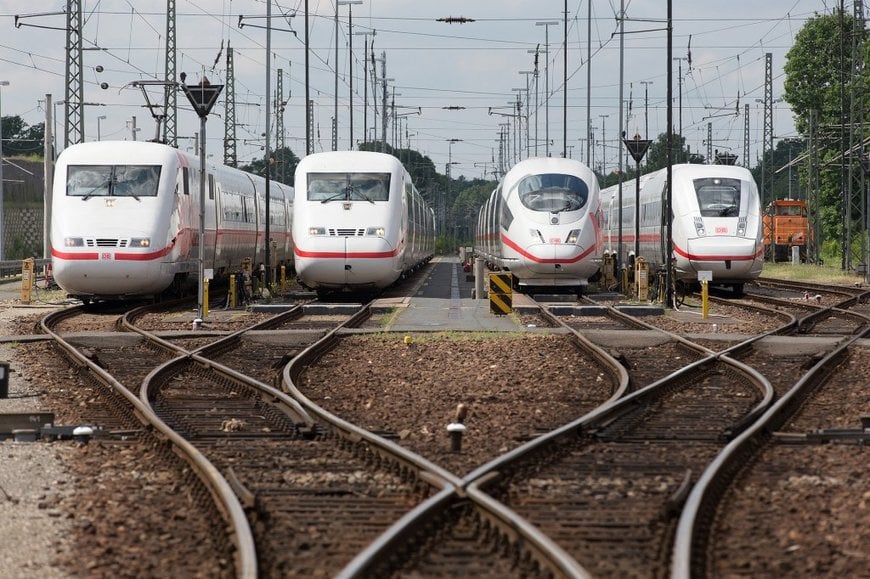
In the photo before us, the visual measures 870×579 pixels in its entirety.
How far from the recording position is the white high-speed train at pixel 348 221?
93.4 ft

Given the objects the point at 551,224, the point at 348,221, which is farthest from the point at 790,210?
the point at 348,221

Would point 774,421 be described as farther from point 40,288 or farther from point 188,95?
point 40,288

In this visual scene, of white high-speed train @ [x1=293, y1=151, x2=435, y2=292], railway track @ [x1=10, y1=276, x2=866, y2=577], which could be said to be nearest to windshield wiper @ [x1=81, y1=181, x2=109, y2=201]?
white high-speed train @ [x1=293, y1=151, x2=435, y2=292]

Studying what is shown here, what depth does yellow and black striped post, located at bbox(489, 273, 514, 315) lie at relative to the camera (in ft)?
80.2

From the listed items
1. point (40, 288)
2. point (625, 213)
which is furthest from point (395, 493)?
point (625, 213)

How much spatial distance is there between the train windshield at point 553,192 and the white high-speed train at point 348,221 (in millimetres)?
3040

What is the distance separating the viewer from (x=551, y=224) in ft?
101

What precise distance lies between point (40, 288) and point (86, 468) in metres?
30.3

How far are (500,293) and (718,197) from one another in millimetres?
10787

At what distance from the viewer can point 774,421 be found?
11125 millimetres

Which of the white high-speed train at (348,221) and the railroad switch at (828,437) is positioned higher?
the white high-speed train at (348,221)

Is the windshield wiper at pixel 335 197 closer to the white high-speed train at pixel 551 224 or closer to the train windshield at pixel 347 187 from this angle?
the train windshield at pixel 347 187

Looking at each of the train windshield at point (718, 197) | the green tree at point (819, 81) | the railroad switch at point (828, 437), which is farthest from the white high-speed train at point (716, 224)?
the green tree at point (819, 81)

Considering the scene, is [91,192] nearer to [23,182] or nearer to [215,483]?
[215,483]
